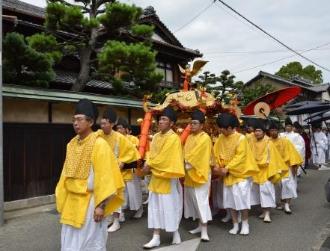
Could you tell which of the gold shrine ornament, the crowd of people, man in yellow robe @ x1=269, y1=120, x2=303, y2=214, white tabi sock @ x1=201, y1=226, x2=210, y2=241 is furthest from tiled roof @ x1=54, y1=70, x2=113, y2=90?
white tabi sock @ x1=201, y1=226, x2=210, y2=241

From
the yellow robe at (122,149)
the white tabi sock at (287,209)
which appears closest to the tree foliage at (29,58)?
the yellow robe at (122,149)

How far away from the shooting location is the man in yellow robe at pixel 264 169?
7.47m

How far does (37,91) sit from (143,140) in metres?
3.15

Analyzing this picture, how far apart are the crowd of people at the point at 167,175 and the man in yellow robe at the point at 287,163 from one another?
0.02m

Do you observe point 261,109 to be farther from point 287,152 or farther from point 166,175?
point 166,175

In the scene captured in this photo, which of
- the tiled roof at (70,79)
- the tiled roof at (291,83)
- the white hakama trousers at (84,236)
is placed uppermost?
the tiled roof at (291,83)

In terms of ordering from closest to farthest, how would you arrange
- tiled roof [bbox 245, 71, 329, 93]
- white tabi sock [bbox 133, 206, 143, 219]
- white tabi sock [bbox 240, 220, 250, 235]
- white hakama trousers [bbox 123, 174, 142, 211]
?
white tabi sock [bbox 240, 220, 250, 235], white hakama trousers [bbox 123, 174, 142, 211], white tabi sock [bbox 133, 206, 143, 219], tiled roof [bbox 245, 71, 329, 93]

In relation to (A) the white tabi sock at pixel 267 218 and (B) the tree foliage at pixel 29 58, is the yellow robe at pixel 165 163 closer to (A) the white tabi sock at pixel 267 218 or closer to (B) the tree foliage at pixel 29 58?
(A) the white tabi sock at pixel 267 218

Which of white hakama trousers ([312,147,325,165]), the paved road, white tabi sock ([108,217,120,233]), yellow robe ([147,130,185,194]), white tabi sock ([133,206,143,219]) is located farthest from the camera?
white hakama trousers ([312,147,325,165])

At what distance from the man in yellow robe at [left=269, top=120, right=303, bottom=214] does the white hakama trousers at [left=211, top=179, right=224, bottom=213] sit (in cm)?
140

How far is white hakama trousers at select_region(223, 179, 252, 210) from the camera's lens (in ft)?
21.2

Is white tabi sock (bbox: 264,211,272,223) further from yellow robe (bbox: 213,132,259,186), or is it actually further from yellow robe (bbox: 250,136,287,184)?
yellow robe (bbox: 213,132,259,186)

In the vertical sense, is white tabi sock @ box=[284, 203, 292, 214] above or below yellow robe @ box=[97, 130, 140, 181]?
below

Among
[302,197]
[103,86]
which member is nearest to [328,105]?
[302,197]
